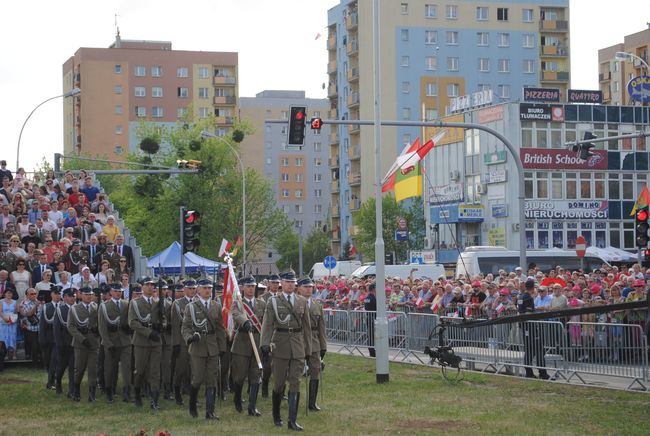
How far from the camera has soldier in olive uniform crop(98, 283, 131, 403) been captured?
19969mm

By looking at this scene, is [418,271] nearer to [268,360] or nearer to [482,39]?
[268,360]

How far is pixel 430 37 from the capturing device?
332ft

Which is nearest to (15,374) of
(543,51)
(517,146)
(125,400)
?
(125,400)

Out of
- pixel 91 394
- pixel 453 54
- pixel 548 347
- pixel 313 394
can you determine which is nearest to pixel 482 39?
pixel 453 54

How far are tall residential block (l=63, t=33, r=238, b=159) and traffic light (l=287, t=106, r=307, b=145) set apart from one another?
3661 inches

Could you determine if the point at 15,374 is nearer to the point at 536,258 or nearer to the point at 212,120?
the point at 536,258

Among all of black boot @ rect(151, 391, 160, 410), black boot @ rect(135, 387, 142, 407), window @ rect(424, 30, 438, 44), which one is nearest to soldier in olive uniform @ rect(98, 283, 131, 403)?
black boot @ rect(135, 387, 142, 407)

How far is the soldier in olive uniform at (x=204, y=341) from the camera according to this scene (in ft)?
56.2

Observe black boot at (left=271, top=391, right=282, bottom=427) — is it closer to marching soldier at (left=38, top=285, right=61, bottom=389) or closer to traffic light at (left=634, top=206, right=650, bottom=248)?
marching soldier at (left=38, top=285, right=61, bottom=389)

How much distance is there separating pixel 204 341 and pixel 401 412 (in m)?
3.12

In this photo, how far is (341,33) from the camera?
362 ft

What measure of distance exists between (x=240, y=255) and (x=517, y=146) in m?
19.5

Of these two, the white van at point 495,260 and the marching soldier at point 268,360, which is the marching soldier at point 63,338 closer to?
the marching soldier at point 268,360

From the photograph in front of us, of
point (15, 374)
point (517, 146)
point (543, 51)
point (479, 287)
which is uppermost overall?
point (543, 51)
